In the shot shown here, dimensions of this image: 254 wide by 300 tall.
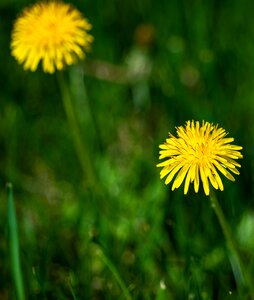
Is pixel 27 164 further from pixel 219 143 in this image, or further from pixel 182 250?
pixel 219 143

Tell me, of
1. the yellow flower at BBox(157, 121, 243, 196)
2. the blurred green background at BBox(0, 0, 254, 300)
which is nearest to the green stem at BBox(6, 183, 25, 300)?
the blurred green background at BBox(0, 0, 254, 300)

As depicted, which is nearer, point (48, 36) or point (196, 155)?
point (196, 155)

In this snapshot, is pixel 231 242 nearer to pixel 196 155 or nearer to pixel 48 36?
pixel 196 155

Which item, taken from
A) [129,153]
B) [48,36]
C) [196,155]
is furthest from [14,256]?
[129,153]

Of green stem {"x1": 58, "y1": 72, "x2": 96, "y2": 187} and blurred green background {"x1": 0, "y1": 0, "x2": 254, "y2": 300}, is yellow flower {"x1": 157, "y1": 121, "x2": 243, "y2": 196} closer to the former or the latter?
blurred green background {"x1": 0, "y1": 0, "x2": 254, "y2": 300}

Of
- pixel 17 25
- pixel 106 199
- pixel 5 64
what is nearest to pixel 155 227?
pixel 106 199

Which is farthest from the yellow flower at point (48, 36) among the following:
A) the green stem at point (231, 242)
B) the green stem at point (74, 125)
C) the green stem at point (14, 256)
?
the green stem at point (231, 242)
